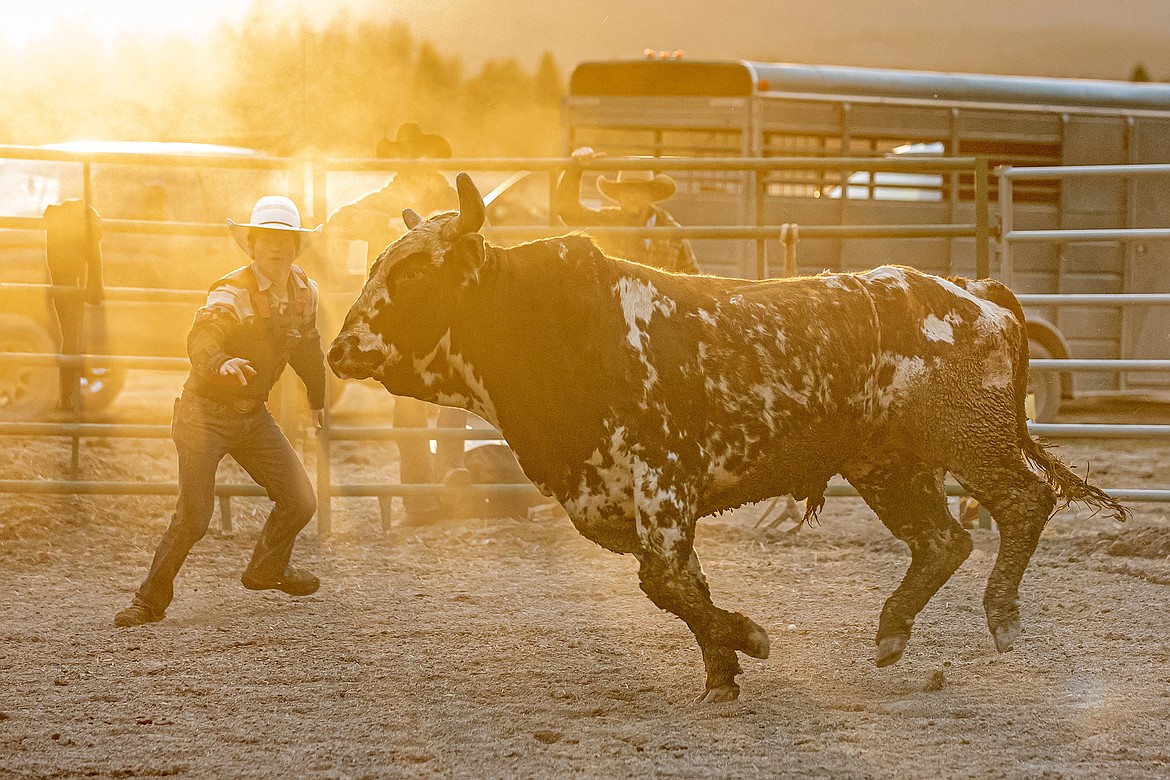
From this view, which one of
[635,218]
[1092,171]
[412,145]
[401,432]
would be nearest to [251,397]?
[401,432]

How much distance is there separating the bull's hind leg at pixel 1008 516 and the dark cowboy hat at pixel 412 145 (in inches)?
173

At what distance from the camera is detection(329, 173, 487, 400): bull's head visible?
13.5 ft

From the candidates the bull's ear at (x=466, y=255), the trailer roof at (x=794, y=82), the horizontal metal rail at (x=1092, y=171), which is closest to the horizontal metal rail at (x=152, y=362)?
the horizontal metal rail at (x=1092, y=171)

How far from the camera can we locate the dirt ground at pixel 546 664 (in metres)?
3.54

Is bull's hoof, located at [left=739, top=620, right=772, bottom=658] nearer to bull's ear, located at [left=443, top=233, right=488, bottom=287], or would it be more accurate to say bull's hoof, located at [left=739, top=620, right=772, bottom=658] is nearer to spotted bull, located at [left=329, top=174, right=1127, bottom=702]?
spotted bull, located at [left=329, top=174, right=1127, bottom=702]

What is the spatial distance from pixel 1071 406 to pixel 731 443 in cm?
921

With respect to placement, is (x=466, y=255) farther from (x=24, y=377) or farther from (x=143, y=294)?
(x=24, y=377)

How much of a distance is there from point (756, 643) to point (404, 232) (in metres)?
3.61

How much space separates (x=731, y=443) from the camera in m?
4.12

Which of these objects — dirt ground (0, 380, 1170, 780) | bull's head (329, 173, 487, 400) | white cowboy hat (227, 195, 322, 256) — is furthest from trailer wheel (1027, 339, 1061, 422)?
bull's head (329, 173, 487, 400)

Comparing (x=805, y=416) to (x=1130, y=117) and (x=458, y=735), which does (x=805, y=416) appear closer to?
(x=458, y=735)

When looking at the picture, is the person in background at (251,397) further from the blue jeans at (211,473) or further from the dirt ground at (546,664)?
the dirt ground at (546,664)

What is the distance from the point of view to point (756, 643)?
13.1 ft

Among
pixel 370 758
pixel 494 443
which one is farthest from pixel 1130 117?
pixel 370 758
